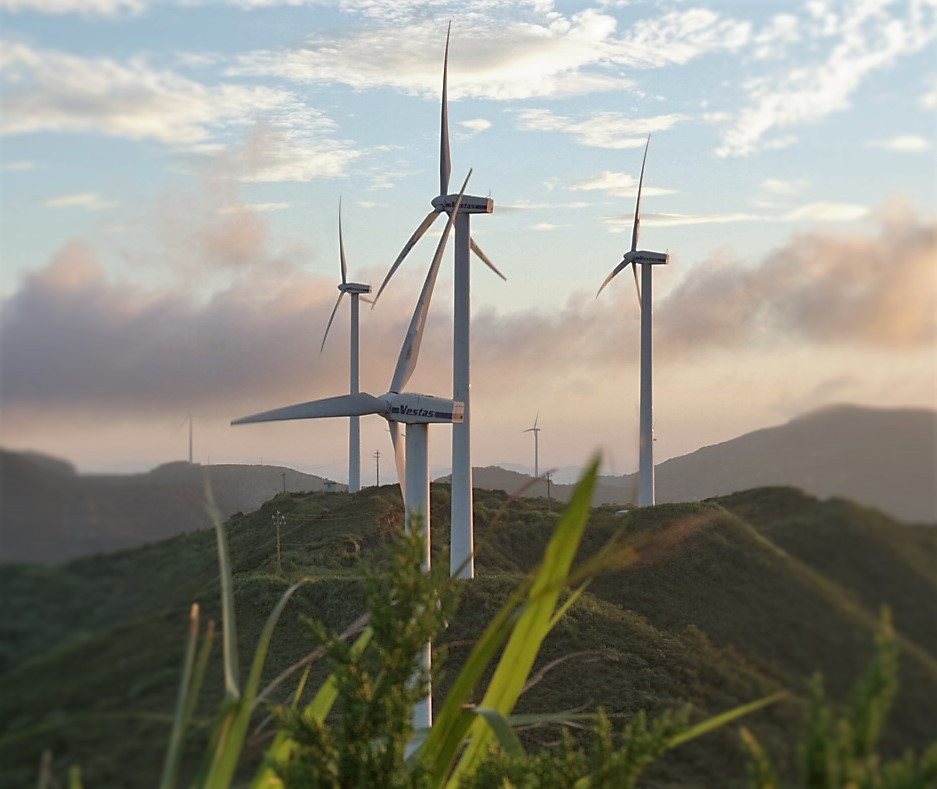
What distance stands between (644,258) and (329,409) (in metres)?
36.4

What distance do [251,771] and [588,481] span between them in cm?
911

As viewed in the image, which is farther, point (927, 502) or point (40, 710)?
point (40, 710)

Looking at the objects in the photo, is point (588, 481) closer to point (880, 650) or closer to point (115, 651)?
point (880, 650)

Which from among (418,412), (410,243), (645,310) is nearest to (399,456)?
(418,412)

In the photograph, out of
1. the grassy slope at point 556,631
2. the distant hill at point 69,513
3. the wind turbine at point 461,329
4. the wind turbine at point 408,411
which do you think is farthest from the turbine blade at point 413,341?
the distant hill at point 69,513

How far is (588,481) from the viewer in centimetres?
319

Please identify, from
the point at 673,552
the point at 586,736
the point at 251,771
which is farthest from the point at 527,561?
the point at 251,771

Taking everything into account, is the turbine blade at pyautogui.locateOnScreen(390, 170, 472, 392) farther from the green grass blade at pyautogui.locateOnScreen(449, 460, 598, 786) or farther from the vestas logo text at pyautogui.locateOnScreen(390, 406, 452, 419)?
the green grass blade at pyautogui.locateOnScreen(449, 460, 598, 786)

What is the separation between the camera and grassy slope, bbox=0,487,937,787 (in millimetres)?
3859

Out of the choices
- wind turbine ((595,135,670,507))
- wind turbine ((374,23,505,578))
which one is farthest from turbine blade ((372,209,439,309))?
wind turbine ((595,135,670,507))

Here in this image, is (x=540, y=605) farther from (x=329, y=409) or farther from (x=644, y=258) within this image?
(x=644, y=258)

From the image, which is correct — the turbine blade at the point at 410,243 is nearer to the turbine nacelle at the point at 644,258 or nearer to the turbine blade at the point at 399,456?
the turbine blade at the point at 399,456

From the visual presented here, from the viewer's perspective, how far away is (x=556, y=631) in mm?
33656

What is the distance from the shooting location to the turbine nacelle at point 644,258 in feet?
171
